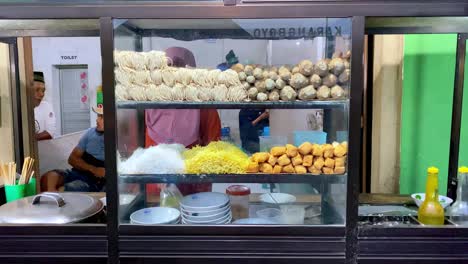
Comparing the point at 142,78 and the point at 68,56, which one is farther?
the point at 68,56

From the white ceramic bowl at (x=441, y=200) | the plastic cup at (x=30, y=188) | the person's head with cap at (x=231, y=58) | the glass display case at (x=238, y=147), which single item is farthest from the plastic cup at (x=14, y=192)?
the white ceramic bowl at (x=441, y=200)

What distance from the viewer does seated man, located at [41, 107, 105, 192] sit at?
2883 mm

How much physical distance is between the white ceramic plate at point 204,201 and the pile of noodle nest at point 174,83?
17.6 inches

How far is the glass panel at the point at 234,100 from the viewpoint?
1.38 metres

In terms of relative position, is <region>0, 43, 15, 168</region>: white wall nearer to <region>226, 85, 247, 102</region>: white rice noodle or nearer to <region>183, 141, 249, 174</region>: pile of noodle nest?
<region>183, 141, 249, 174</region>: pile of noodle nest

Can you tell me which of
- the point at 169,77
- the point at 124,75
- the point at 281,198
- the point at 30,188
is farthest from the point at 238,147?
the point at 30,188

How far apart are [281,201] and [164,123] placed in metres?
0.74

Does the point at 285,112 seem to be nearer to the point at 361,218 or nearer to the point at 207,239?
the point at 361,218

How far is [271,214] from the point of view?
1564 mm

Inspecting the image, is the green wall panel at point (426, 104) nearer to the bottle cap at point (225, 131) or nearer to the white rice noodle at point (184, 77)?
the bottle cap at point (225, 131)

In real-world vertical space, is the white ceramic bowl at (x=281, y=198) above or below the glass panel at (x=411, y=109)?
below

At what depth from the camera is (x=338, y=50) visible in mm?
1397

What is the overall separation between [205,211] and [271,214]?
1.12ft

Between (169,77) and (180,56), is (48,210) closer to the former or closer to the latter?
(169,77)
